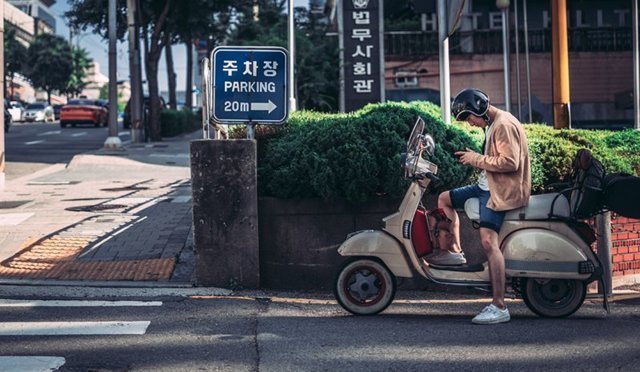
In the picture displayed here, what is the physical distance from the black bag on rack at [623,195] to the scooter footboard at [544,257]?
16.3 inches

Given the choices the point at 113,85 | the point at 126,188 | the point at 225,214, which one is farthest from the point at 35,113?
the point at 225,214

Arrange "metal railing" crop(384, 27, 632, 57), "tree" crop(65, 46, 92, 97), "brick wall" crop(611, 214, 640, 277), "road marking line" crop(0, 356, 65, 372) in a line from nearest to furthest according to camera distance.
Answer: "road marking line" crop(0, 356, 65, 372) → "brick wall" crop(611, 214, 640, 277) → "metal railing" crop(384, 27, 632, 57) → "tree" crop(65, 46, 92, 97)

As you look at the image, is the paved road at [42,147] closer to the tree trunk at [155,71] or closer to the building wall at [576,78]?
the tree trunk at [155,71]

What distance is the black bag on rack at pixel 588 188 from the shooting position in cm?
765

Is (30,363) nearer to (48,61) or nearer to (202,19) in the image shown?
(202,19)

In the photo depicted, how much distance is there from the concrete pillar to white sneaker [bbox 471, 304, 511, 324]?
2.42m

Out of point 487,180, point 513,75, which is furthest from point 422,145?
point 513,75

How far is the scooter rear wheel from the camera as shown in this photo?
7.84 metres

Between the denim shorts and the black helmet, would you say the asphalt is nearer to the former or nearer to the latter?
the denim shorts

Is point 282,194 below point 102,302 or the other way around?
the other way around

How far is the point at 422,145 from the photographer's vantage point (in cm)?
775

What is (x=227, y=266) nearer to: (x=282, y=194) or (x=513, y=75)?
(x=282, y=194)

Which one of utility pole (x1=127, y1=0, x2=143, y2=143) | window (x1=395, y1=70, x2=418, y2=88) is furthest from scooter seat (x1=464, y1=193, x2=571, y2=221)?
window (x1=395, y1=70, x2=418, y2=88)

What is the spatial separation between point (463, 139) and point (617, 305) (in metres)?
2.08
